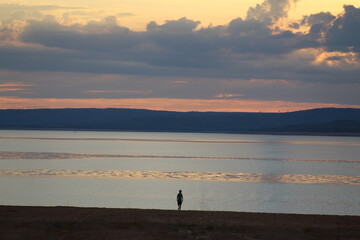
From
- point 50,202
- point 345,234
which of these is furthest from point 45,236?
point 50,202

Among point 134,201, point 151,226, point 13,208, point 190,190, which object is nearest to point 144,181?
point 190,190

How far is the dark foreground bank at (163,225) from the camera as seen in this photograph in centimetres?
2786

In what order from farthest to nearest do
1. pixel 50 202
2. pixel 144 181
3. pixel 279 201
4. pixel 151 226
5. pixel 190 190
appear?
pixel 144 181 → pixel 190 190 → pixel 279 201 → pixel 50 202 → pixel 151 226

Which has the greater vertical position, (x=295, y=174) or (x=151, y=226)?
(x=151, y=226)

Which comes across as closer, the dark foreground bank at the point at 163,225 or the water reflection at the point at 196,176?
the dark foreground bank at the point at 163,225

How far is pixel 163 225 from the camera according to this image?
30188 mm

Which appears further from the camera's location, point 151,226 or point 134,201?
point 134,201

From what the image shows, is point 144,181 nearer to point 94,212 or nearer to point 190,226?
point 94,212

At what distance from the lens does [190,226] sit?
98.6 feet

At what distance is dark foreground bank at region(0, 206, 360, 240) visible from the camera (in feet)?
91.4

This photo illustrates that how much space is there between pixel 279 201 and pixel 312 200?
3330 millimetres

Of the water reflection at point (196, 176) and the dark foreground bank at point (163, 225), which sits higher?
the dark foreground bank at point (163, 225)

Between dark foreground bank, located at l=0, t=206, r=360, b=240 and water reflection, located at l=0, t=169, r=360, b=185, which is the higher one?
dark foreground bank, located at l=0, t=206, r=360, b=240

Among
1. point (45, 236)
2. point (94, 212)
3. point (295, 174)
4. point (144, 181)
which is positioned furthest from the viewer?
point (295, 174)
